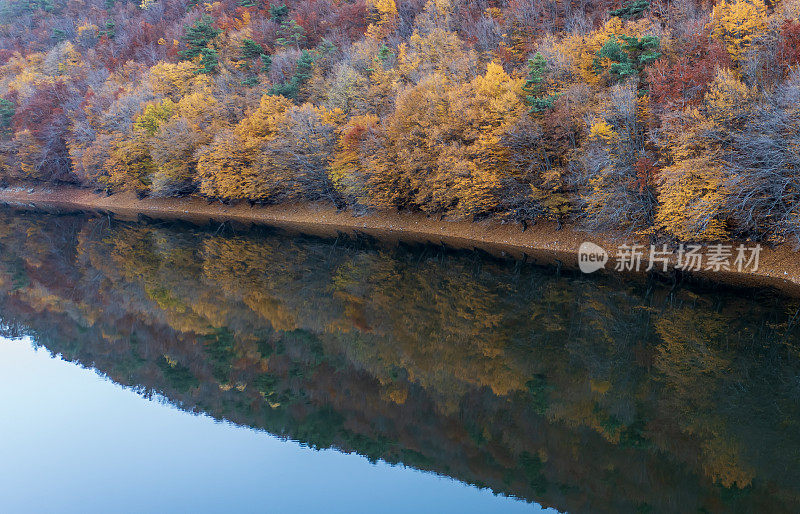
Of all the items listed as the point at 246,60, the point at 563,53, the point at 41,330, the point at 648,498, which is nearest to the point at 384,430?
the point at 648,498

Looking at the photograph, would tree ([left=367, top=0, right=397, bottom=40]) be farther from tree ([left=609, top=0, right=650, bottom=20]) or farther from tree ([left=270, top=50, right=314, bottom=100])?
tree ([left=609, top=0, right=650, bottom=20])

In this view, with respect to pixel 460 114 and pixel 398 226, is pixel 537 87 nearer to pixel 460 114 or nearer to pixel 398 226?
pixel 460 114

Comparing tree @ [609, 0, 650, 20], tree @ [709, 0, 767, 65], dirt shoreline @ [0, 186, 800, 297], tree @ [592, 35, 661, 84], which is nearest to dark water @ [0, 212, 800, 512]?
dirt shoreline @ [0, 186, 800, 297]

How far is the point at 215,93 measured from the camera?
69312 millimetres

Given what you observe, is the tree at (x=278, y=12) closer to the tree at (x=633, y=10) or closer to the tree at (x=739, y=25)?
the tree at (x=633, y=10)

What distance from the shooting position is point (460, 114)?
39.2 meters

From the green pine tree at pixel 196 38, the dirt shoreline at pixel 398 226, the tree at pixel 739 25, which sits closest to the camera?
the dirt shoreline at pixel 398 226

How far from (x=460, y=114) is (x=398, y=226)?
486 inches

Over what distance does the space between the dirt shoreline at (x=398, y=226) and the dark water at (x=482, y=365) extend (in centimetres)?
344

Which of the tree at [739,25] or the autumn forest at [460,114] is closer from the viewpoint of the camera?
the autumn forest at [460,114]

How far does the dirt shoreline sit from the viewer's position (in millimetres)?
27375

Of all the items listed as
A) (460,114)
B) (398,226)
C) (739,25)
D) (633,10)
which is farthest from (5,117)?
(739,25)

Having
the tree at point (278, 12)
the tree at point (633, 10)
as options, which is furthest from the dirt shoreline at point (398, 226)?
the tree at point (278, 12)

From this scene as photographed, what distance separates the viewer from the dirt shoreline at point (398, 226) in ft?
89.8
